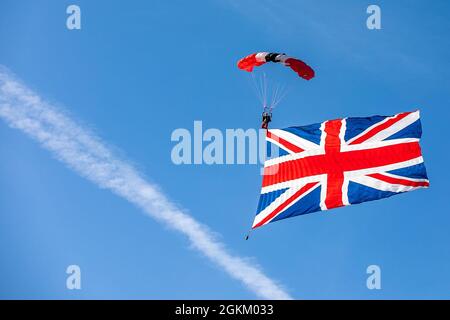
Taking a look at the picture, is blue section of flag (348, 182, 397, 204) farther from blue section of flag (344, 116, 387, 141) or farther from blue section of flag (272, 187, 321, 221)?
blue section of flag (344, 116, 387, 141)

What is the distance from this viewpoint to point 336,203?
4888 cm

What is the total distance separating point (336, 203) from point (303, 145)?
5.33 metres

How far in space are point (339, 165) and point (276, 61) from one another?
8.46 meters

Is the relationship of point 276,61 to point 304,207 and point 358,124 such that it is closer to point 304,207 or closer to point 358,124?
point 358,124

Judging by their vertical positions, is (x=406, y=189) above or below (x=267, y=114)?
below

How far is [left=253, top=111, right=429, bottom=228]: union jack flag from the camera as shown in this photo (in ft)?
160

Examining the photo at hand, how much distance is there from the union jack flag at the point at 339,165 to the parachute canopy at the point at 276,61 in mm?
3740

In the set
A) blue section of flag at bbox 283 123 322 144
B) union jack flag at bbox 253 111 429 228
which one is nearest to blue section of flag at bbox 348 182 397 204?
union jack flag at bbox 253 111 429 228

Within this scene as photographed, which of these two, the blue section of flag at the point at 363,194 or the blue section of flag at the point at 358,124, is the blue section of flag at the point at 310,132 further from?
the blue section of flag at the point at 363,194

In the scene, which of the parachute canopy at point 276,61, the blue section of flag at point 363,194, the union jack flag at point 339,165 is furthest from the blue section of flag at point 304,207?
the parachute canopy at point 276,61

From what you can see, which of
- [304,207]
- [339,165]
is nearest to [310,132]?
[339,165]
